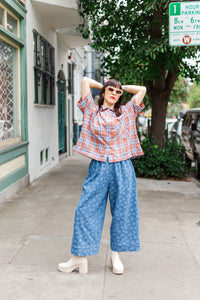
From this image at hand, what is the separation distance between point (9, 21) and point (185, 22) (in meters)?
3.82

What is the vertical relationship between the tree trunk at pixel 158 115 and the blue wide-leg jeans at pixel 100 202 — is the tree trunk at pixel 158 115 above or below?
above

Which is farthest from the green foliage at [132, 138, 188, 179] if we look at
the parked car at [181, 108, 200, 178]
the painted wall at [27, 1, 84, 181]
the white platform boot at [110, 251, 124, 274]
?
the white platform boot at [110, 251, 124, 274]

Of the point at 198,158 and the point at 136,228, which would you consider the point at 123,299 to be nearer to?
the point at 136,228

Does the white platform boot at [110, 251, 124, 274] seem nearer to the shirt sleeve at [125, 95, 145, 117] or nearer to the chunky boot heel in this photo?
the chunky boot heel

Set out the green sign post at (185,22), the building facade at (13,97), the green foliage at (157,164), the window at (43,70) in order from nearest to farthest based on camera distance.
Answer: the green sign post at (185,22) → the building facade at (13,97) → the window at (43,70) → the green foliage at (157,164)

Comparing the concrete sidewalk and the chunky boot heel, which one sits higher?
the chunky boot heel

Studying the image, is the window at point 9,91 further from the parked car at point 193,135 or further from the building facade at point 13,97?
the parked car at point 193,135

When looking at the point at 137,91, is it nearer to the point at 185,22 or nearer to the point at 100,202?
the point at 100,202

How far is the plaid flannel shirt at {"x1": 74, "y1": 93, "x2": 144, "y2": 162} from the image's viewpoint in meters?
3.46

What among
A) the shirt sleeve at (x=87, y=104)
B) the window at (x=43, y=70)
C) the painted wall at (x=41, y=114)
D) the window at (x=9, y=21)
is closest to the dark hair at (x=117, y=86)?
the shirt sleeve at (x=87, y=104)

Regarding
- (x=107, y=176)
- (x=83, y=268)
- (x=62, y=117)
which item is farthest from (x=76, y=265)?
(x=62, y=117)

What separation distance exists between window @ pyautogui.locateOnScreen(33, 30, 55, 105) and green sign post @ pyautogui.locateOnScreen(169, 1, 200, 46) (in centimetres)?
448

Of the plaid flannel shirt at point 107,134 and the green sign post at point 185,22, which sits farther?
the green sign post at point 185,22

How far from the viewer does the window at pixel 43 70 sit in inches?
351
